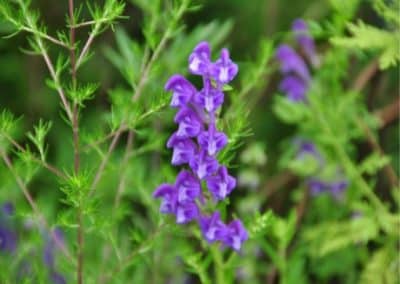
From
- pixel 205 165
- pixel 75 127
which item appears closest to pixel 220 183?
pixel 205 165

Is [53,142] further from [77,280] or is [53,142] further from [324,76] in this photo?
[77,280]

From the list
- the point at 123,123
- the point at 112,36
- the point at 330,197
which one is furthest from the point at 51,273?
the point at 112,36

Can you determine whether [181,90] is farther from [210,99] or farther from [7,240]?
[7,240]

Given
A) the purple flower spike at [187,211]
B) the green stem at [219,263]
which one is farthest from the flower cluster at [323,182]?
the purple flower spike at [187,211]

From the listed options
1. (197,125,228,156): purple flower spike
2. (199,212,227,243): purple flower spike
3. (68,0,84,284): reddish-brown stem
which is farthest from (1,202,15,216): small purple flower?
(197,125,228,156): purple flower spike

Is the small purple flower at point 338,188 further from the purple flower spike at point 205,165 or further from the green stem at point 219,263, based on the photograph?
the purple flower spike at point 205,165

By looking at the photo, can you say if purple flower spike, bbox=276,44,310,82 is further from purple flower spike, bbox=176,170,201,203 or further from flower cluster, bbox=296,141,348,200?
purple flower spike, bbox=176,170,201,203

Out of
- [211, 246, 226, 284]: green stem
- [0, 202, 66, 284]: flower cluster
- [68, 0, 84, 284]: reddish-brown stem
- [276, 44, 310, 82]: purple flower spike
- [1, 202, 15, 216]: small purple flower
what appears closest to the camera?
[68, 0, 84, 284]: reddish-brown stem
